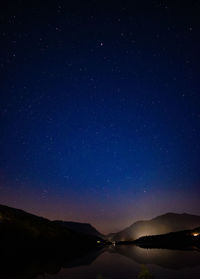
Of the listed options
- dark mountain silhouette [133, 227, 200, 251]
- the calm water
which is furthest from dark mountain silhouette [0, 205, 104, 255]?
the calm water

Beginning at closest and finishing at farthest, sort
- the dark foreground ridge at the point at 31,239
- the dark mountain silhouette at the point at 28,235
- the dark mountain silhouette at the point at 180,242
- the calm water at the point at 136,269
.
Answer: the calm water at the point at 136,269
the dark mountain silhouette at the point at 180,242
the dark foreground ridge at the point at 31,239
the dark mountain silhouette at the point at 28,235

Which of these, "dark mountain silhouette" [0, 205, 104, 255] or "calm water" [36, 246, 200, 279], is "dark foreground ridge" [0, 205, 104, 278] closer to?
"dark mountain silhouette" [0, 205, 104, 255]

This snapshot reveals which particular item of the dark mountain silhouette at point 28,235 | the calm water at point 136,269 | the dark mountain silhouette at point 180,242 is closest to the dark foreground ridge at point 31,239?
the dark mountain silhouette at point 28,235

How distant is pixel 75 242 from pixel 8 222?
47669mm

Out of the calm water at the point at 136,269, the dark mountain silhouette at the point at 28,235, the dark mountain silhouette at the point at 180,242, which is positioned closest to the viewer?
the calm water at the point at 136,269

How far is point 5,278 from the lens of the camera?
16.4 metres

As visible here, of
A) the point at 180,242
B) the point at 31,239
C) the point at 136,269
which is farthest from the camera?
the point at 31,239

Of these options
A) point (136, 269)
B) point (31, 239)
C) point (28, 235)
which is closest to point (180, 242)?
point (31, 239)

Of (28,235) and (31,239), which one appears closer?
(31,239)

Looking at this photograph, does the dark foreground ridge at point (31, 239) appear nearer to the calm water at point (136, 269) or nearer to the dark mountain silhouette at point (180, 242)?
the dark mountain silhouette at point (180, 242)

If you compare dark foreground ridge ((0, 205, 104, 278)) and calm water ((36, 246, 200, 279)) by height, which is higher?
calm water ((36, 246, 200, 279))

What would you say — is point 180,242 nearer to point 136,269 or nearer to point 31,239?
point 31,239

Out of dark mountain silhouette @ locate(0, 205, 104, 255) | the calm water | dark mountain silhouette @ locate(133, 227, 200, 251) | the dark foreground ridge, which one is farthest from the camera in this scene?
dark mountain silhouette @ locate(0, 205, 104, 255)

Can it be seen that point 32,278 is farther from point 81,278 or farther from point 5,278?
point 81,278
